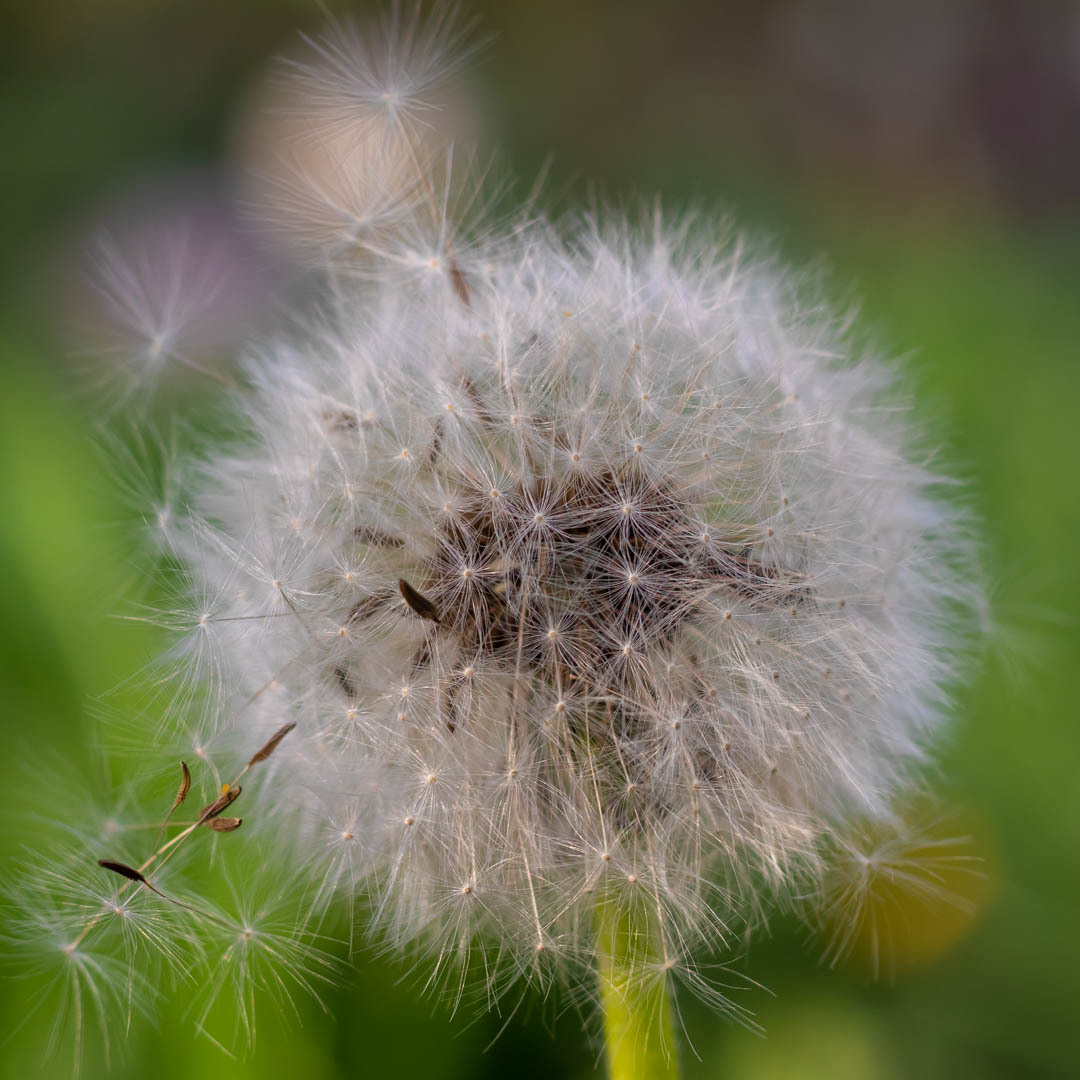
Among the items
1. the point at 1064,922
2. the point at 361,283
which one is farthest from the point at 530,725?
the point at 1064,922

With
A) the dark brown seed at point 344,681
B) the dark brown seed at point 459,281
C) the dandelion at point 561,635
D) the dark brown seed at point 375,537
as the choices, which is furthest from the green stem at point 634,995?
the dark brown seed at point 459,281

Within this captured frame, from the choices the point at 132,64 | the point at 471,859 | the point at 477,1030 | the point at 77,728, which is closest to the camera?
the point at 471,859

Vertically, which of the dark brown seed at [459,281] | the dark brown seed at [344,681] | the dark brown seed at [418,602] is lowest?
the dark brown seed at [344,681]

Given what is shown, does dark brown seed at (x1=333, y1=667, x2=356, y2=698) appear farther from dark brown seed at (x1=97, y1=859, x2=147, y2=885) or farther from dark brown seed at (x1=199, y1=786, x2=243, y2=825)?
dark brown seed at (x1=97, y1=859, x2=147, y2=885)

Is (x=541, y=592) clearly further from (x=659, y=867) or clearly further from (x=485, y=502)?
(x=659, y=867)

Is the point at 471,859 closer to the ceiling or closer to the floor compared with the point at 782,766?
closer to the floor

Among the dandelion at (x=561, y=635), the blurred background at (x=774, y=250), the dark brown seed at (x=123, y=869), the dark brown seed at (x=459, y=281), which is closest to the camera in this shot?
the dark brown seed at (x=123, y=869)

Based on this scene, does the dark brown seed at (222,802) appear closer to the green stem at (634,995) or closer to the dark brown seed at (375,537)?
the dark brown seed at (375,537)

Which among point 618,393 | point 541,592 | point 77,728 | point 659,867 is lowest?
point 77,728
